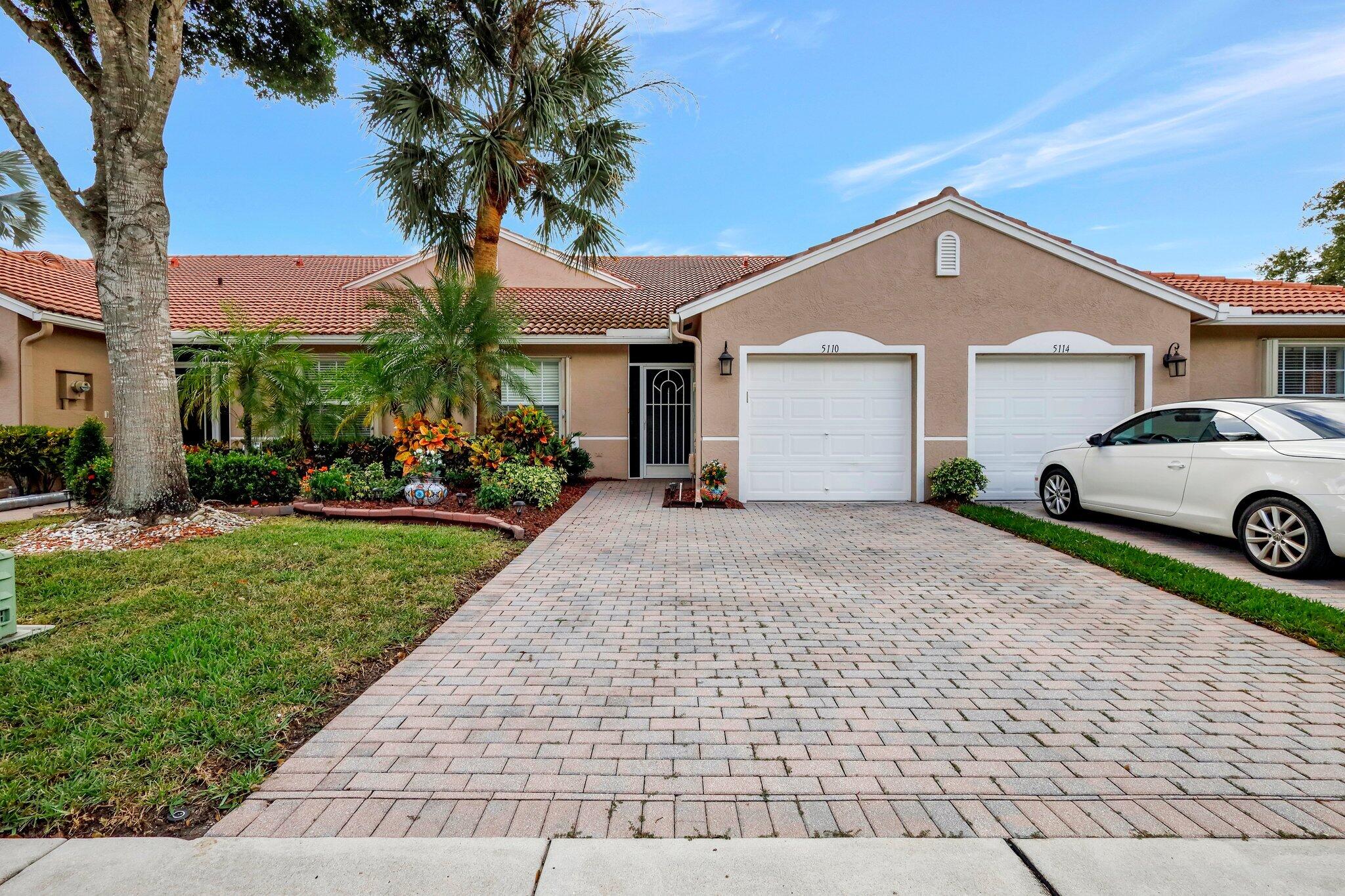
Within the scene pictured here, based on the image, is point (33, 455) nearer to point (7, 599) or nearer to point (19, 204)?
point (19, 204)

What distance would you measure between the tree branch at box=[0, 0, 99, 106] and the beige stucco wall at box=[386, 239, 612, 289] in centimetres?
910

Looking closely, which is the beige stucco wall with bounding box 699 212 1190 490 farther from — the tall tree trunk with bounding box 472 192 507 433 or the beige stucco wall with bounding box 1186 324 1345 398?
the tall tree trunk with bounding box 472 192 507 433

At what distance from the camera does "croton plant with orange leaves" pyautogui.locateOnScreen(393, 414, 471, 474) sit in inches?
359

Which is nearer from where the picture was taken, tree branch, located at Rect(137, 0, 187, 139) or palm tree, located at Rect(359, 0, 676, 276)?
tree branch, located at Rect(137, 0, 187, 139)

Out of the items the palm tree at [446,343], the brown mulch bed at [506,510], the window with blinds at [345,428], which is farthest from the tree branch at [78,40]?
the brown mulch bed at [506,510]

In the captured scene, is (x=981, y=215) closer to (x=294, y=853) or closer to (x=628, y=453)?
(x=628, y=453)

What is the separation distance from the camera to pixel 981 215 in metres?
9.55

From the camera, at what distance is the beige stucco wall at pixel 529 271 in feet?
54.4

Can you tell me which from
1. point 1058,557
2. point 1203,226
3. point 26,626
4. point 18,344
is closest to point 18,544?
point 26,626

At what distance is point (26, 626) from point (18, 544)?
11.8ft

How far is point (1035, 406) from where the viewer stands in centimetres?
1003

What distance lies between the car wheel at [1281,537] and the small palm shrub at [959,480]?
374 cm

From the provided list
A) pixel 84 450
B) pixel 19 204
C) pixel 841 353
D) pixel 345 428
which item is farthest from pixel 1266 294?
pixel 19 204

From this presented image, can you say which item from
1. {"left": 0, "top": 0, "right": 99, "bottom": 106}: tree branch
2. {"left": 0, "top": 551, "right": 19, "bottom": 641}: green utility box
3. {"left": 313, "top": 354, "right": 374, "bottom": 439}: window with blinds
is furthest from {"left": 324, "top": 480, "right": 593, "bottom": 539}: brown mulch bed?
{"left": 0, "top": 0, "right": 99, "bottom": 106}: tree branch
